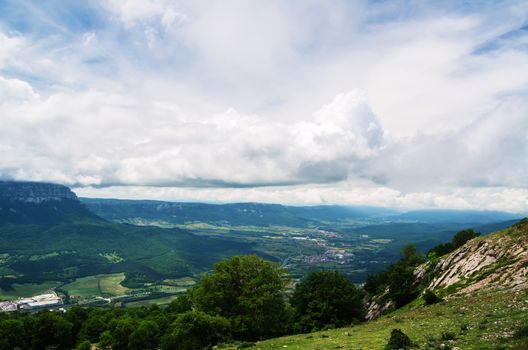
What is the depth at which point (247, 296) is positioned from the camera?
6494cm

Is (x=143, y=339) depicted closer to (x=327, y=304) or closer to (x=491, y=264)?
(x=327, y=304)

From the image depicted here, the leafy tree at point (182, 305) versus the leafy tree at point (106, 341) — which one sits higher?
the leafy tree at point (182, 305)

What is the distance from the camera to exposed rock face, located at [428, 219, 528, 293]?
48625 millimetres

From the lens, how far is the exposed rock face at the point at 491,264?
→ 1914 inches

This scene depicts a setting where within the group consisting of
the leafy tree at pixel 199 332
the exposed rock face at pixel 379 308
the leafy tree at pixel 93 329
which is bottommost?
the leafy tree at pixel 93 329

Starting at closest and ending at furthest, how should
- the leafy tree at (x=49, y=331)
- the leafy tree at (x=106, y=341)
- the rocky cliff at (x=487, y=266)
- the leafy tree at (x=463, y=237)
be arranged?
the rocky cliff at (x=487, y=266), the leafy tree at (x=106, y=341), the leafy tree at (x=49, y=331), the leafy tree at (x=463, y=237)

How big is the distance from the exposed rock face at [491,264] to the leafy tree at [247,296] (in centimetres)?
3145

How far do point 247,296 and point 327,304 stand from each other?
18264 millimetres

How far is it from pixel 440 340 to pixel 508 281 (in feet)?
93.8

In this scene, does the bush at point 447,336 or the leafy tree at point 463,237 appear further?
the leafy tree at point 463,237

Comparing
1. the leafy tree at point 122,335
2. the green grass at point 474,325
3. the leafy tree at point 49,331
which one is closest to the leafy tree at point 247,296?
the green grass at point 474,325

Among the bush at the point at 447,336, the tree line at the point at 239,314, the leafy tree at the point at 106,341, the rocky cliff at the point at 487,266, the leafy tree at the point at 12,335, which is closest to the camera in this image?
the bush at the point at 447,336

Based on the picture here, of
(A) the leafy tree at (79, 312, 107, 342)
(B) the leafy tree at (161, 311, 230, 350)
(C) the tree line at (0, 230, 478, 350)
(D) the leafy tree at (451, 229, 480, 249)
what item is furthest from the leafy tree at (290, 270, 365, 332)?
(A) the leafy tree at (79, 312, 107, 342)

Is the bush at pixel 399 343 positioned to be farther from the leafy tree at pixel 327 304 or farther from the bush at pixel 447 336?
the leafy tree at pixel 327 304
